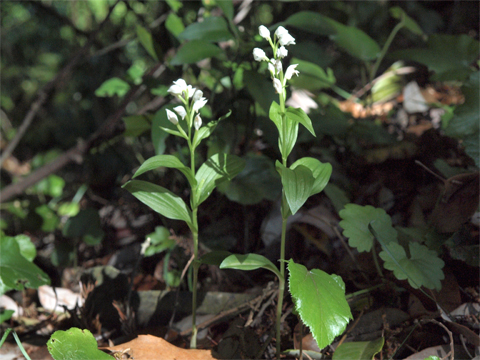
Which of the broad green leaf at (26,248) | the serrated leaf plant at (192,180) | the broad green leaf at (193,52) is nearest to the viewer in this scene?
the serrated leaf plant at (192,180)

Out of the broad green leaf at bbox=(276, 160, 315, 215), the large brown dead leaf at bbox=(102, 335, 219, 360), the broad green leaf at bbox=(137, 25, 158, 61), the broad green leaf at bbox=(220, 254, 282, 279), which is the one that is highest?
the broad green leaf at bbox=(137, 25, 158, 61)

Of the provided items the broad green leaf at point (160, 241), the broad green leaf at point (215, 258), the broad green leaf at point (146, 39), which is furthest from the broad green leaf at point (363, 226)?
the broad green leaf at point (146, 39)

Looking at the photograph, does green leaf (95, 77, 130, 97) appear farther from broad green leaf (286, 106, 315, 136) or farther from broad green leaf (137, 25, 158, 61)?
broad green leaf (286, 106, 315, 136)

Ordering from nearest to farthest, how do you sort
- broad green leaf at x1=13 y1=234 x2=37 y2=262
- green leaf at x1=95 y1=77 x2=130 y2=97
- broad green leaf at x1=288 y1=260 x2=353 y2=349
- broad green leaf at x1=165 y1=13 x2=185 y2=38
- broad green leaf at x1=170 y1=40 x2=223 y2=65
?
broad green leaf at x1=288 y1=260 x2=353 y2=349 < broad green leaf at x1=170 y1=40 x2=223 y2=65 < broad green leaf at x1=13 y1=234 x2=37 y2=262 < broad green leaf at x1=165 y1=13 x2=185 y2=38 < green leaf at x1=95 y1=77 x2=130 y2=97

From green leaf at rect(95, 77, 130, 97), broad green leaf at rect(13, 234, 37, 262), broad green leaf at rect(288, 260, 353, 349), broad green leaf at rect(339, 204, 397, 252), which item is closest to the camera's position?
broad green leaf at rect(288, 260, 353, 349)

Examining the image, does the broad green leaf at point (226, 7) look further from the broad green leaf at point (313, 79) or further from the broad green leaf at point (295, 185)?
the broad green leaf at point (295, 185)

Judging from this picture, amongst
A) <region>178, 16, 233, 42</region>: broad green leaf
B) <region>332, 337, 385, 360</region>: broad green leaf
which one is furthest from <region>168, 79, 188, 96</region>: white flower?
<region>332, 337, 385, 360</region>: broad green leaf
